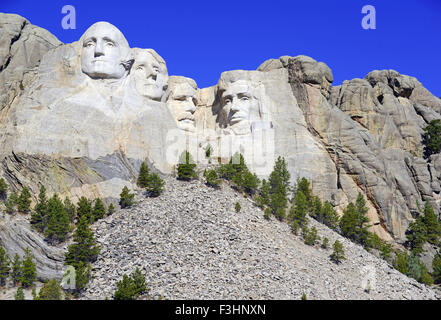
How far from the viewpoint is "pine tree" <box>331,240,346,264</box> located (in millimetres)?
40156

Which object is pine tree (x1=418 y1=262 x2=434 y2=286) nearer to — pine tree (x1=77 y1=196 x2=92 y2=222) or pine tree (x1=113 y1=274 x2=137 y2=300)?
pine tree (x1=113 y1=274 x2=137 y2=300)

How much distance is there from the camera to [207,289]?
34.3 m

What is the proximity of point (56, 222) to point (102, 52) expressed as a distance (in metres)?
12.7

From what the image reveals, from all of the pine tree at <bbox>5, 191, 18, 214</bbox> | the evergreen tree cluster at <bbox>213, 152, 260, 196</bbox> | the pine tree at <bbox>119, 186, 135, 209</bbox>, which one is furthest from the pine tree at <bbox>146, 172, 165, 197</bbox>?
the pine tree at <bbox>5, 191, 18, 214</bbox>

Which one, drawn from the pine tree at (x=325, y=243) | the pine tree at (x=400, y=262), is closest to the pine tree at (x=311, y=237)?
the pine tree at (x=325, y=243)

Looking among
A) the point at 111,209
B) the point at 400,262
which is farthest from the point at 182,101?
the point at 400,262

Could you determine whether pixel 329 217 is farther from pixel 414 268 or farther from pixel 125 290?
pixel 125 290

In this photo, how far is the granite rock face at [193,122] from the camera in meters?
43.0

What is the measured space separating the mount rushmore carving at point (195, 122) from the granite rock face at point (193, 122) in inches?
2.8

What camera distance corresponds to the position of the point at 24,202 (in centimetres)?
3962

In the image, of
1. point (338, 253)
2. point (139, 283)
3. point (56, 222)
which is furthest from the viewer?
point (338, 253)

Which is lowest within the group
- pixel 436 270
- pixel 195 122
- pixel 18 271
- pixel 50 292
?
pixel 50 292
